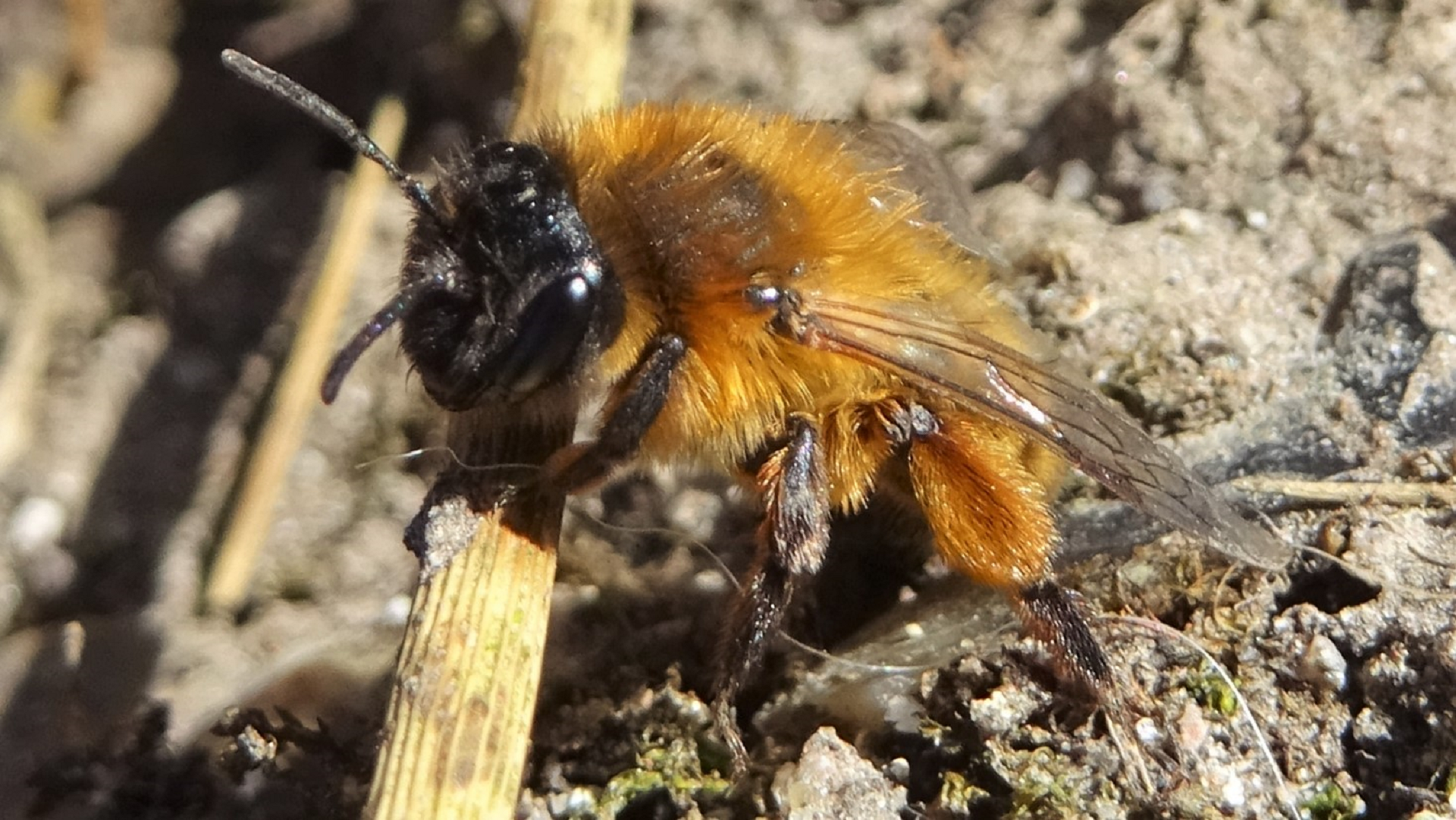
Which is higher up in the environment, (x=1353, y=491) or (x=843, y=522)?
(x=1353, y=491)

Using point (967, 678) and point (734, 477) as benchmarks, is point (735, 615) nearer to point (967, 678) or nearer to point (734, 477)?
point (734, 477)

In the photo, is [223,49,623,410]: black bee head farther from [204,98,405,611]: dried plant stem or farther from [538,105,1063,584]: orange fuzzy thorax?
[204,98,405,611]: dried plant stem

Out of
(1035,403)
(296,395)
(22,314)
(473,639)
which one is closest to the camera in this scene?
(473,639)

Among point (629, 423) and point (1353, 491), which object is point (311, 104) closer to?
point (629, 423)

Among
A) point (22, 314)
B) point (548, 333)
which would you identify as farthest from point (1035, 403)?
point (22, 314)

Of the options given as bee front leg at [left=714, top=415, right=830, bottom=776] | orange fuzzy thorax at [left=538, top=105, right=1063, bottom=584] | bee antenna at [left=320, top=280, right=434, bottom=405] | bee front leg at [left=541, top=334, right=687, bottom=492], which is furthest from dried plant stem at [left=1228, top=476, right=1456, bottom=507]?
bee antenna at [left=320, top=280, right=434, bottom=405]
